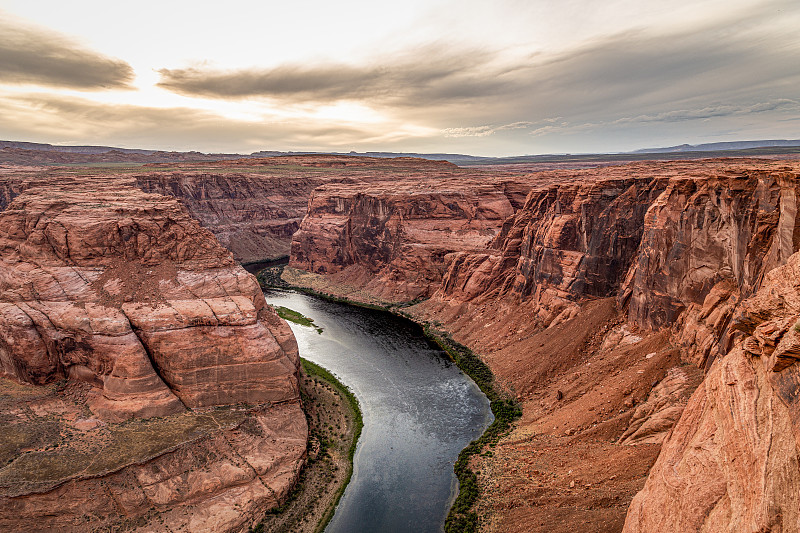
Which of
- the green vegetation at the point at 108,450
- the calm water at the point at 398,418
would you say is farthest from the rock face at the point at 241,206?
the green vegetation at the point at 108,450

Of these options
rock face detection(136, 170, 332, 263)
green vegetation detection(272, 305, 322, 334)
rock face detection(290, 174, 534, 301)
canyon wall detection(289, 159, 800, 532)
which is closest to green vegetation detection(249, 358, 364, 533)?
canyon wall detection(289, 159, 800, 532)

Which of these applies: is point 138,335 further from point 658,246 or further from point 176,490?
point 658,246

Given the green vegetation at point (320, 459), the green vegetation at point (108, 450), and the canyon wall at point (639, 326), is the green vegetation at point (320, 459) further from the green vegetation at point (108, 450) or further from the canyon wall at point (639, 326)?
the canyon wall at point (639, 326)

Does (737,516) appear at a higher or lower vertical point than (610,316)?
higher

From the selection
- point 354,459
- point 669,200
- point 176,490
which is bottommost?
point 354,459

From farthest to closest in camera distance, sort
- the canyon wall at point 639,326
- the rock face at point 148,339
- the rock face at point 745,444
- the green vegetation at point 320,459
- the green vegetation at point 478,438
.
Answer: the rock face at point 148,339
the green vegetation at point 320,459
the green vegetation at point 478,438
the canyon wall at point 639,326
the rock face at point 745,444

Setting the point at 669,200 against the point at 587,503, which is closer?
the point at 587,503

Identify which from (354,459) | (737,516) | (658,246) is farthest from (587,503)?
(658,246)
